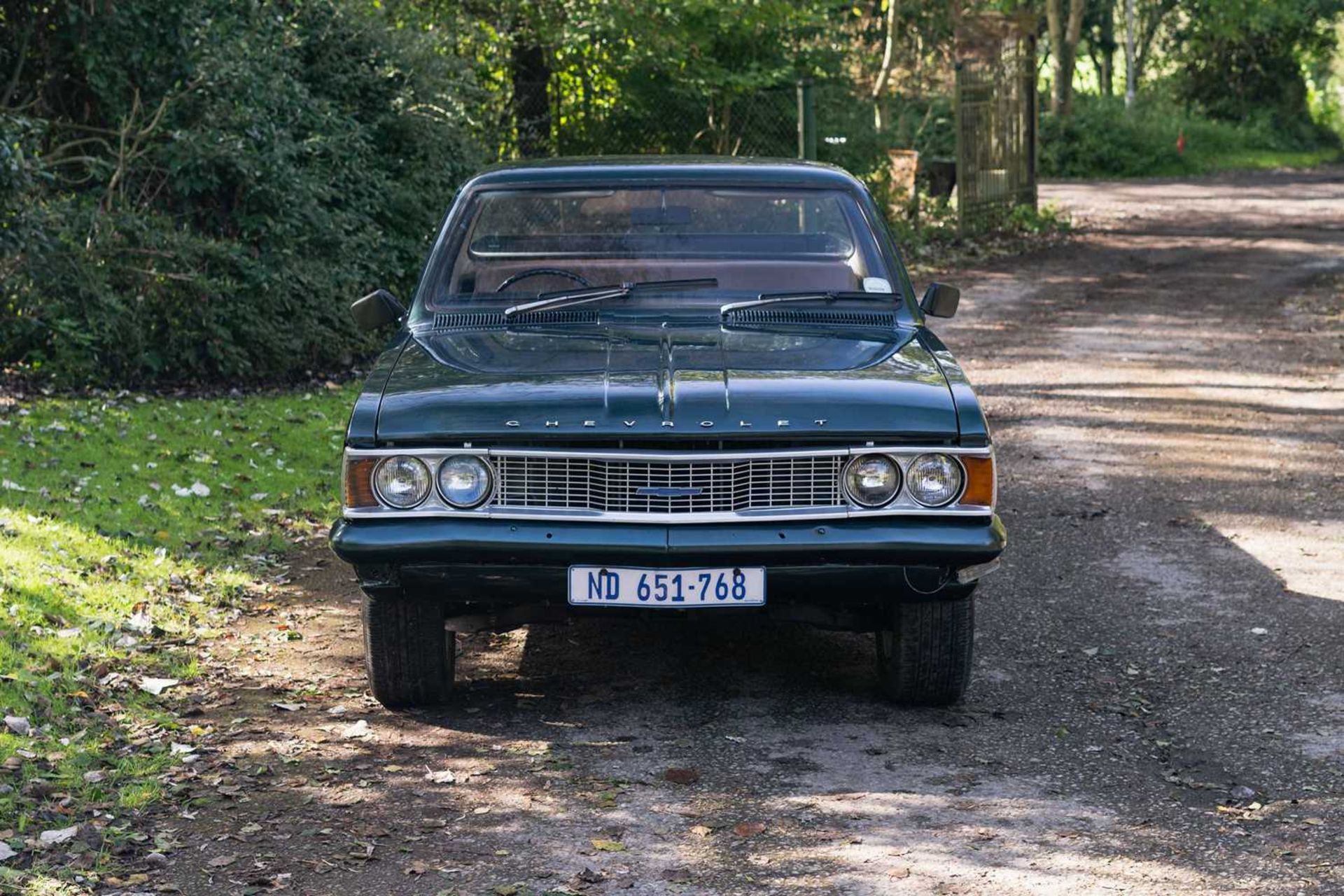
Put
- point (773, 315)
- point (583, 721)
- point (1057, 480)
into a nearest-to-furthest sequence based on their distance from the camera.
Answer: point (583, 721) → point (773, 315) → point (1057, 480)

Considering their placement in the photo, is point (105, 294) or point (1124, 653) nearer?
point (1124, 653)

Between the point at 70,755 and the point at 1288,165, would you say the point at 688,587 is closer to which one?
the point at 70,755

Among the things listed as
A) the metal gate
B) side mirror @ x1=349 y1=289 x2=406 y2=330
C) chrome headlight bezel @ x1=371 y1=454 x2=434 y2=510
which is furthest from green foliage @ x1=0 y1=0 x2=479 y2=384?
the metal gate

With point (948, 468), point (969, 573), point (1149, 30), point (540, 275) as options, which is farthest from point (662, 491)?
point (1149, 30)

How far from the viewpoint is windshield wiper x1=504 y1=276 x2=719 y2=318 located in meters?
5.88

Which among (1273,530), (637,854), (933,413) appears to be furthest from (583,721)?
(1273,530)

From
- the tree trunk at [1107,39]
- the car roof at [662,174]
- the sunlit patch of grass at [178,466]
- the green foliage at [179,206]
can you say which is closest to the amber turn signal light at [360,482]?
the car roof at [662,174]

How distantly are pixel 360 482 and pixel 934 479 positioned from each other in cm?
169

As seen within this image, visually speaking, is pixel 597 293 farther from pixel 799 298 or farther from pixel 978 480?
pixel 978 480

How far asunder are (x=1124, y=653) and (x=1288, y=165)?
34993 mm

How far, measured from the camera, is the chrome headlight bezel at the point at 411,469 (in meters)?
4.93

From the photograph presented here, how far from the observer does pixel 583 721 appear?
530cm

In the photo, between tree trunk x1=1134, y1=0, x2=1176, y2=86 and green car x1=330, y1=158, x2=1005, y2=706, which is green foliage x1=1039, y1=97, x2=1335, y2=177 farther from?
green car x1=330, y1=158, x2=1005, y2=706

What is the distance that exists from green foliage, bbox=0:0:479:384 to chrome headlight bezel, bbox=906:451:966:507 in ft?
24.6
